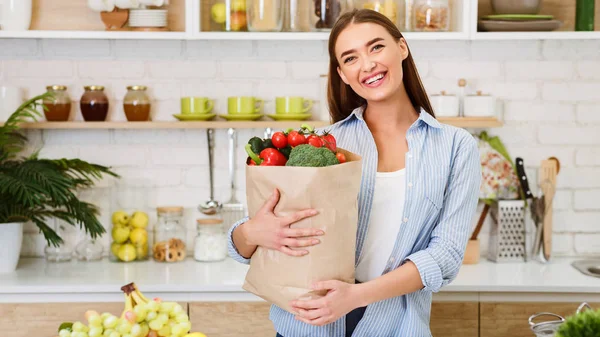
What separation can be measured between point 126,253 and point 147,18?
0.94 meters

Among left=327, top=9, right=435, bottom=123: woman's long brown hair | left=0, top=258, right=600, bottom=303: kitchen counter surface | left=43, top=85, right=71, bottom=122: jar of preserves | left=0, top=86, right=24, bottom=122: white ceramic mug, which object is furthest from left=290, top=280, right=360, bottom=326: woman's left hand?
left=0, top=86, right=24, bottom=122: white ceramic mug

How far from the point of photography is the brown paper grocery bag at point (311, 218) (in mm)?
1564

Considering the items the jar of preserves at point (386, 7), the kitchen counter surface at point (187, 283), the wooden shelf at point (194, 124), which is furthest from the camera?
the wooden shelf at point (194, 124)

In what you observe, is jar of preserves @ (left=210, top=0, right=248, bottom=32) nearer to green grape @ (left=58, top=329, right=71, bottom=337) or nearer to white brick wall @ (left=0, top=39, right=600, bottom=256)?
white brick wall @ (left=0, top=39, right=600, bottom=256)

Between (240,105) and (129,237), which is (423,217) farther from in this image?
(129,237)

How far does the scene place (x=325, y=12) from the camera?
2854 mm

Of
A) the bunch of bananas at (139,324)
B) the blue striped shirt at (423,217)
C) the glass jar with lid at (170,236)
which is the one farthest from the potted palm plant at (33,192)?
the bunch of bananas at (139,324)

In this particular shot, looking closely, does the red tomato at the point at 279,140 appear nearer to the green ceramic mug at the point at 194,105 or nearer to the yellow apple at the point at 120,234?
the green ceramic mug at the point at 194,105

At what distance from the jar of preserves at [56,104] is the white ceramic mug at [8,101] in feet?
0.38

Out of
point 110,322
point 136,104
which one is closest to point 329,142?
point 110,322

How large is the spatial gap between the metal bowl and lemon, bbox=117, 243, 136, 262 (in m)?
1.73

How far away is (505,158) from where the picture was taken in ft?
10.3

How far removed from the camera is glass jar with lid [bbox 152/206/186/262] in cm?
308

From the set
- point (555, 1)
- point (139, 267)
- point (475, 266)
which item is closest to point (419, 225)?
point (475, 266)
